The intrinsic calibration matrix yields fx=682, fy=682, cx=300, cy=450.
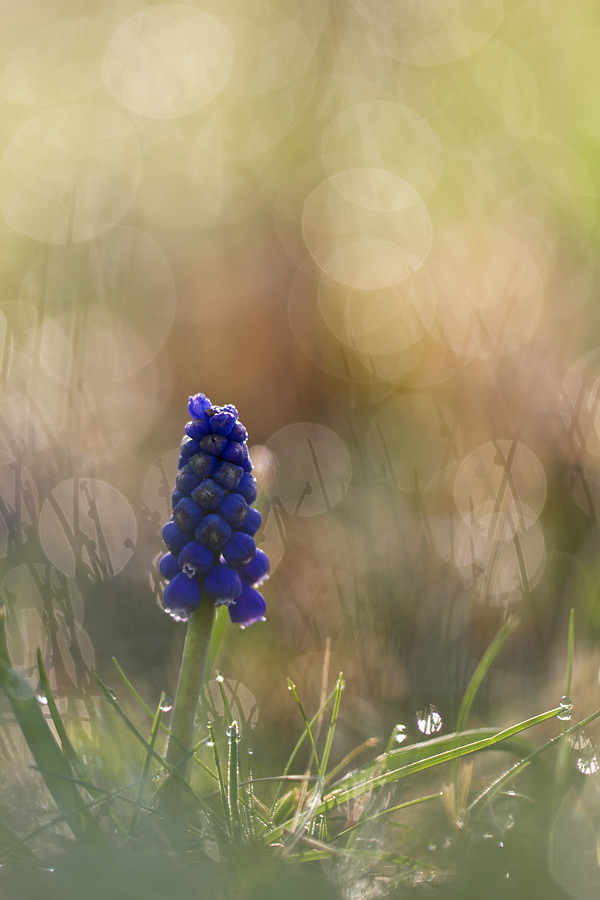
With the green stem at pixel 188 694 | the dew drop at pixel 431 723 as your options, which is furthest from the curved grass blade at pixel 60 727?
the dew drop at pixel 431 723

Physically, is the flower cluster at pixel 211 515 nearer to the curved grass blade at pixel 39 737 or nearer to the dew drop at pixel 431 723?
the curved grass blade at pixel 39 737

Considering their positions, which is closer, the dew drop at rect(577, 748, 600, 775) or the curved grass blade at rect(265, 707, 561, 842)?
the curved grass blade at rect(265, 707, 561, 842)

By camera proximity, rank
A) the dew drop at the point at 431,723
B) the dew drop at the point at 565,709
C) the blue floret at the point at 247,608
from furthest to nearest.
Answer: the dew drop at the point at 431,723, the blue floret at the point at 247,608, the dew drop at the point at 565,709

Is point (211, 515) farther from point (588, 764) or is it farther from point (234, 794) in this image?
point (588, 764)

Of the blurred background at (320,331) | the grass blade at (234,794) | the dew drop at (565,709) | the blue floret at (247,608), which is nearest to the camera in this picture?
the grass blade at (234,794)

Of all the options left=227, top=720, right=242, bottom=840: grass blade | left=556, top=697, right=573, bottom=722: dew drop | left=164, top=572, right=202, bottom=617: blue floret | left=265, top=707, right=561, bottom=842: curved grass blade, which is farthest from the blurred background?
left=227, top=720, right=242, bottom=840: grass blade

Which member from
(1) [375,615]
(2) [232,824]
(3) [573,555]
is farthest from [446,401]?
(2) [232,824]

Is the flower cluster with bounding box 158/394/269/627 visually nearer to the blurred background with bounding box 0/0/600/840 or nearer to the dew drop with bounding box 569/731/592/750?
the blurred background with bounding box 0/0/600/840

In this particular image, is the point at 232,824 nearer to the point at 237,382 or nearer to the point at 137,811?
the point at 137,811
